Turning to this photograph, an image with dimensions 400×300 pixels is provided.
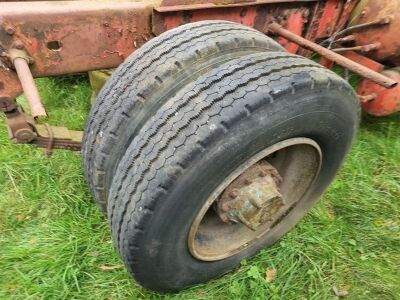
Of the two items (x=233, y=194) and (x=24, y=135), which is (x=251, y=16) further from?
(x=24, y=135)

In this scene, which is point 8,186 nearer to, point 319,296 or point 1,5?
point 1,5

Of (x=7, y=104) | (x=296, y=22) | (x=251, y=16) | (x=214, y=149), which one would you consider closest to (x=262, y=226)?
(x=214, y=149)

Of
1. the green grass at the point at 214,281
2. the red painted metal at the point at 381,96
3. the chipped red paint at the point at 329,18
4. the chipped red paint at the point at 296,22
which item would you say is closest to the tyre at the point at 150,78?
the green grass at the point at 214,281

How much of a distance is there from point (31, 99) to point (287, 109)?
978mm

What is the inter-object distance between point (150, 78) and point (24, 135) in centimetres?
74

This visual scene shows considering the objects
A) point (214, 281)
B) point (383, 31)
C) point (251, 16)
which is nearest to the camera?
point (214, 281)

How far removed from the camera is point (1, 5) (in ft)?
6.26

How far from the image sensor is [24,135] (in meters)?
2.10

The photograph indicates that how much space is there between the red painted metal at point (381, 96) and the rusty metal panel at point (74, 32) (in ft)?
5.44

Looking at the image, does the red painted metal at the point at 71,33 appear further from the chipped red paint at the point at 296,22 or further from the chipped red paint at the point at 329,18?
the chipped red paint at the point at 329,18

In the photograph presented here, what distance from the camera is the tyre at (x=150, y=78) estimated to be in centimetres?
183

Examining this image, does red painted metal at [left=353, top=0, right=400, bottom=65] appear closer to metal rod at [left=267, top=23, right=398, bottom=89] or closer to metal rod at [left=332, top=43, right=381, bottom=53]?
metal rod at [left=332, top=43, right=381, bottom=53]

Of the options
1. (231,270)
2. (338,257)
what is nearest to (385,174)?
(338,257)

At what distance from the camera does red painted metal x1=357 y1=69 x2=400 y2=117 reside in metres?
2.87
